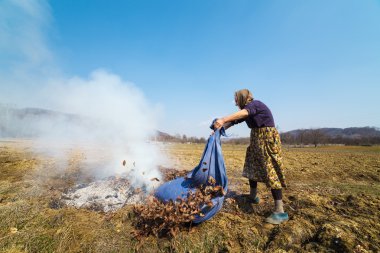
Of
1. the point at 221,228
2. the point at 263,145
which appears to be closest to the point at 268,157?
the point at 263,145

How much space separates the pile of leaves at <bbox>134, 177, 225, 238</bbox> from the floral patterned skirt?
2.51 feet

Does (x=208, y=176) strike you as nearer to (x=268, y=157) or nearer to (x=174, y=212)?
(x=174, y=212)

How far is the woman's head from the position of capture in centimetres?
349

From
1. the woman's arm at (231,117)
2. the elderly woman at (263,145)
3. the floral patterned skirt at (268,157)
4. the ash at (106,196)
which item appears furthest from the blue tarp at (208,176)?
the ash at (106,196)

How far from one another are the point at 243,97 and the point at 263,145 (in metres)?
0.87

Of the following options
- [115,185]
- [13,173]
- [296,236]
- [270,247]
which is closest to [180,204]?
[270,247]

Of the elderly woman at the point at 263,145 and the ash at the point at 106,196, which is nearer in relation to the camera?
the elderly woman at the point at 263,145

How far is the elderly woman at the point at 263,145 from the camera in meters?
3.15

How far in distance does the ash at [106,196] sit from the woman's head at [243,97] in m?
2.75

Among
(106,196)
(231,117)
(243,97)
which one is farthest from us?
(106,196)

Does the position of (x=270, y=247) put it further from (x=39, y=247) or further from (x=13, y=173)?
(x=13, y=173)

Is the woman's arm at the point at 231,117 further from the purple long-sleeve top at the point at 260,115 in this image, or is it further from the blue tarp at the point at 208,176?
the blue tarp at the point at 208,176

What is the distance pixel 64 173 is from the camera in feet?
23.0

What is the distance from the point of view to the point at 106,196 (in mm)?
4332
